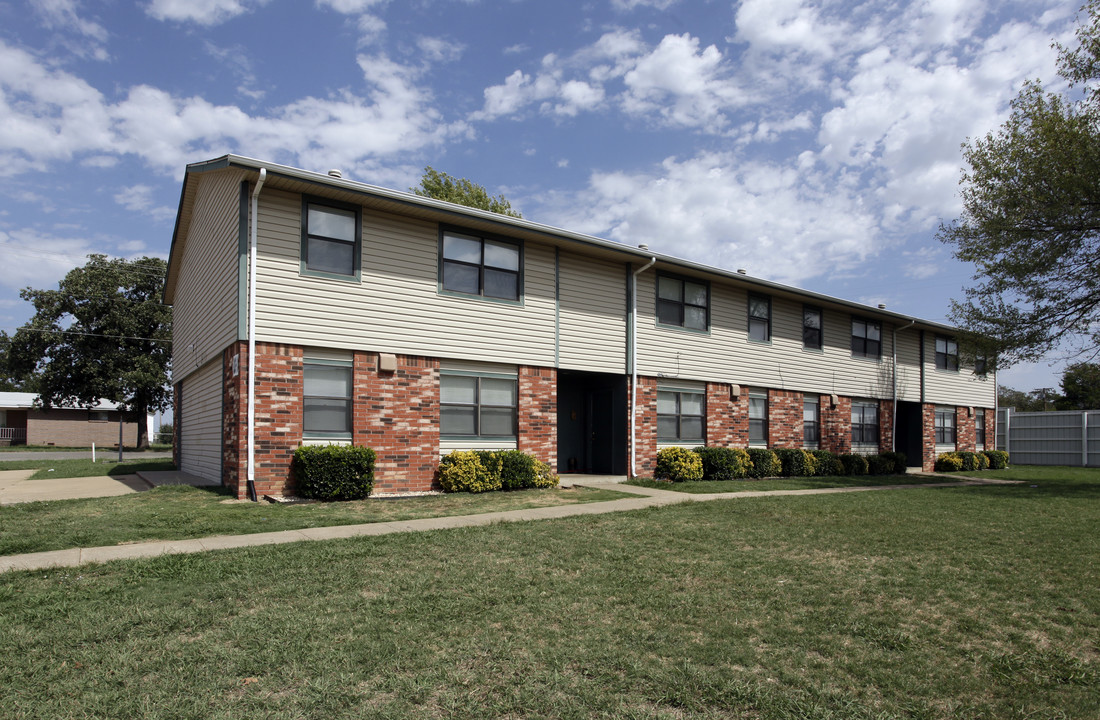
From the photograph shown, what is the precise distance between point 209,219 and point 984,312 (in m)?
20.1

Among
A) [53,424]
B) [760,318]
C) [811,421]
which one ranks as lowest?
[53,424]

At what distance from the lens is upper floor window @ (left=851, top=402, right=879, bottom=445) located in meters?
22.5

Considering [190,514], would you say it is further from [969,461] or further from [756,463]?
[969,461]

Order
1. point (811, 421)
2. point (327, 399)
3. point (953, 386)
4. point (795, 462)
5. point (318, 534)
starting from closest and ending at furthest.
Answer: point (318, 534), point (327, 399), point (795, 462), point (811, 421), point (953, 386)

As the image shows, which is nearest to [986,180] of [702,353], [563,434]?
[702,353]

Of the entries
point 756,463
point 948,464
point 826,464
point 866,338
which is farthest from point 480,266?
point 948,464

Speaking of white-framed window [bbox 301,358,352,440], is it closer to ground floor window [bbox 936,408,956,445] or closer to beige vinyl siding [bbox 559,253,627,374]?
beige vinyl siding [bbox 559,253,627,374]

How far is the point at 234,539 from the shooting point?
305 inches

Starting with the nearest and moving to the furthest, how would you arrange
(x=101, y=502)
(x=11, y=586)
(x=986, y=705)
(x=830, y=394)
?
(x=986, y=705) < (x=11, y=586) < (x=101, y=502) < (x=830, y=394)

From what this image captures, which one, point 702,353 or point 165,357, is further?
point 165,357

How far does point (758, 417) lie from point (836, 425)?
3826 millimetres

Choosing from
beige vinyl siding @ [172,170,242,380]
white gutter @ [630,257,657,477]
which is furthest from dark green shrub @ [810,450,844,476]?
beige vinyl siding @ [172,170,242,380]

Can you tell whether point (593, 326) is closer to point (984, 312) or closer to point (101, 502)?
point (101, 502)

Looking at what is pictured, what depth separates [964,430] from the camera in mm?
27000
